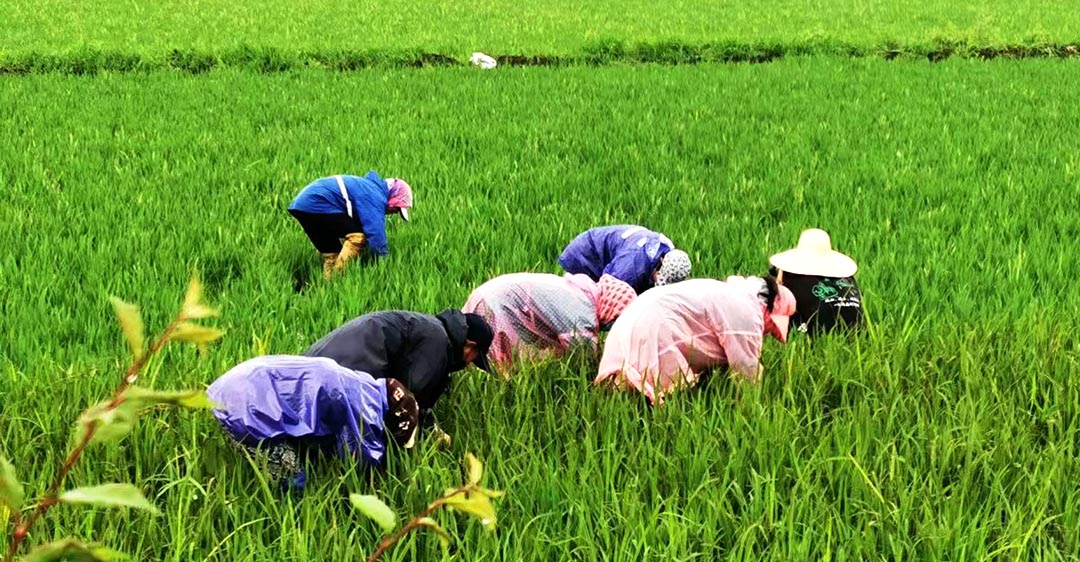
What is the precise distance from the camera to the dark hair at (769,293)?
2.30m

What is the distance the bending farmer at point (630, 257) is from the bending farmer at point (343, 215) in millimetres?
789

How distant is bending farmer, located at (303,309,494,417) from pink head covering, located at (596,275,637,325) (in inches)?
25.6

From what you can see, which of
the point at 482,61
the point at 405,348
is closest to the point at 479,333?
the point at 405,348

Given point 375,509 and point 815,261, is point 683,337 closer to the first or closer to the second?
point 815,261

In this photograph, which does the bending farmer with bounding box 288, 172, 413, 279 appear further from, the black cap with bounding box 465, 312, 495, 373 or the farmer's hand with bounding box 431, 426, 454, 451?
the farmer's hand with bounding box 431, 426, 454, 451

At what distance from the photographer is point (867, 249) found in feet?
11.0

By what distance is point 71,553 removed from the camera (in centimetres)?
51

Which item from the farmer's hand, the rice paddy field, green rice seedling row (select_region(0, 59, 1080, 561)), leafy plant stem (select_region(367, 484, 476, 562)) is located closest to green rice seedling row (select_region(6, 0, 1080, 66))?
the rice paddy field

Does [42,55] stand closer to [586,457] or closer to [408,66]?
[408,66]

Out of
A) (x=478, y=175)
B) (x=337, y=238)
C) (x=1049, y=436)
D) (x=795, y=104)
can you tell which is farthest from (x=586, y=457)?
(x=795, y=104)

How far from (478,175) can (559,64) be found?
5489mm

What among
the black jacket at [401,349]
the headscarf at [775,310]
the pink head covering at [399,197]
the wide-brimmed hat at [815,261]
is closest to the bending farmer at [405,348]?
the black jacket at [401,349]

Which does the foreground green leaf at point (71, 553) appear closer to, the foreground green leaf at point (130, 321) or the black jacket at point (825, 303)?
the foreground green leaf at point (130, 321)

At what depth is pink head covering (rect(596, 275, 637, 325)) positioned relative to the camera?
100 inches
